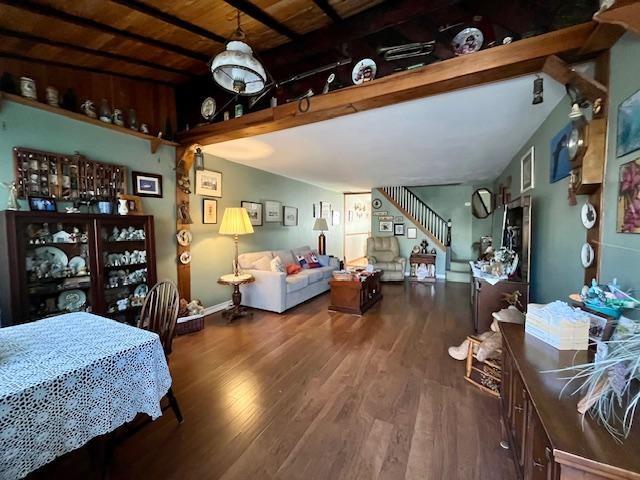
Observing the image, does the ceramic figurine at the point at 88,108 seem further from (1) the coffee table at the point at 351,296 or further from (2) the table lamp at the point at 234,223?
(1) the coffee table at the point at 351,296

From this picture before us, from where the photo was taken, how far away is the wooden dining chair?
1.83 m

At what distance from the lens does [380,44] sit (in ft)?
7.34

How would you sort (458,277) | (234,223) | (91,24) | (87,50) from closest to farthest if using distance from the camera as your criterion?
(91,24), (87,50), (234,223), (458,277)

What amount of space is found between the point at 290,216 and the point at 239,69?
430 centimetres

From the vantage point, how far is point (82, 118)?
2602 millimetres

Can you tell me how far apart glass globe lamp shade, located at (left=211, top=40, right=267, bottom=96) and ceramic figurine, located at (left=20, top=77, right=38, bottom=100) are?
1.83 m

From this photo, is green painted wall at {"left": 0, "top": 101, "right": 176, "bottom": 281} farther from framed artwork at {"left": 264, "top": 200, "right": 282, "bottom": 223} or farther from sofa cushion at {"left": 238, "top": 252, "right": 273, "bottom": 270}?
framed artwork at {"left": 264, "top": 200, "right": 282, "bottom": 223}

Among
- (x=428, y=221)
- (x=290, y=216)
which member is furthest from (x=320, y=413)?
(x=428, y=221)

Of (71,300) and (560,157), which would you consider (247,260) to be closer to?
(71,300)

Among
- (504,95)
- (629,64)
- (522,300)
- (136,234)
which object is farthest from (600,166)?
(136,234)

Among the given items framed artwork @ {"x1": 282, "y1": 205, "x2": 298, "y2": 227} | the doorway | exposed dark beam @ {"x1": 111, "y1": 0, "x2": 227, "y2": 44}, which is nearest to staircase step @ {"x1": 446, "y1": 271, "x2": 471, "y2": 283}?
the doorway

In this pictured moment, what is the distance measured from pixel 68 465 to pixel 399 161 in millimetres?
4646

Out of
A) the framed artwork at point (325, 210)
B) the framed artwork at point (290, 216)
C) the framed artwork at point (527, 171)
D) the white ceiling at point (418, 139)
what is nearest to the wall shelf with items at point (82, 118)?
the white ceiling at point (418, 139)

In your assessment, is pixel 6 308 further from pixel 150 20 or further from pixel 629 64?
pixel 629 64
